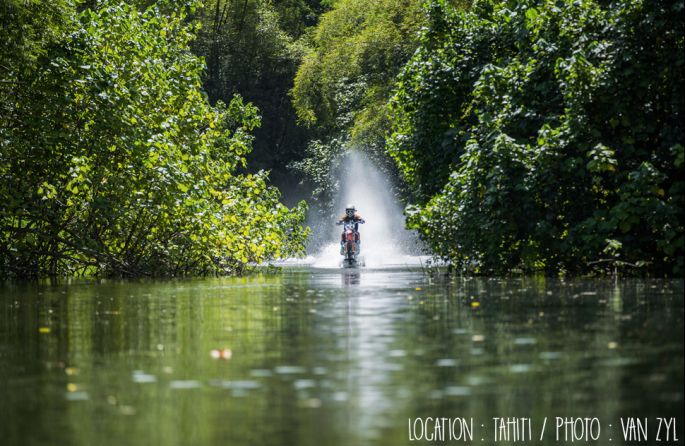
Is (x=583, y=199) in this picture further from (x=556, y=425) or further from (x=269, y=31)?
(x=269, y=31)

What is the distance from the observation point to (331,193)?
66188 millimetres

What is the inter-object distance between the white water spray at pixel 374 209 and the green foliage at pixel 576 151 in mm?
30561

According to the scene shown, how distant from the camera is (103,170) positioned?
2467 cm

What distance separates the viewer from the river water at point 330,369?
5957 mm

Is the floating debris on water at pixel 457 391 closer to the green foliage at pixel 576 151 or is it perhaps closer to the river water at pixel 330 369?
the river water at pixel 330 369

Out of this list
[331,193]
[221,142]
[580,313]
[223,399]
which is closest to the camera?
[223,399]

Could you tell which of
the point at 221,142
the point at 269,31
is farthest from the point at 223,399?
the point at 269,31

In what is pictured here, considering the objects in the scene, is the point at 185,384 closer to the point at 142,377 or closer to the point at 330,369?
the point at 142,377

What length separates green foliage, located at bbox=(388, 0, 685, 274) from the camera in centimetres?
1998

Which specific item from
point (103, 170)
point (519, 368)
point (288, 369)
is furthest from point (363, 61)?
point (519, 368)

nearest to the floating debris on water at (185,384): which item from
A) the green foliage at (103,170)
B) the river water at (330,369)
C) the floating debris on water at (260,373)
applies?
the river water at (330,369)

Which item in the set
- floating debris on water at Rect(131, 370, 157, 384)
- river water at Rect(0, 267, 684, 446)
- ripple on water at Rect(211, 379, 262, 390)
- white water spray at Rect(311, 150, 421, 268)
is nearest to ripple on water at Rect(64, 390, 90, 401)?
river water at Rect(0, 267, 684, 446)

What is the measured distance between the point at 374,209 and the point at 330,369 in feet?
175

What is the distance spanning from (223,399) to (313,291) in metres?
12.0
